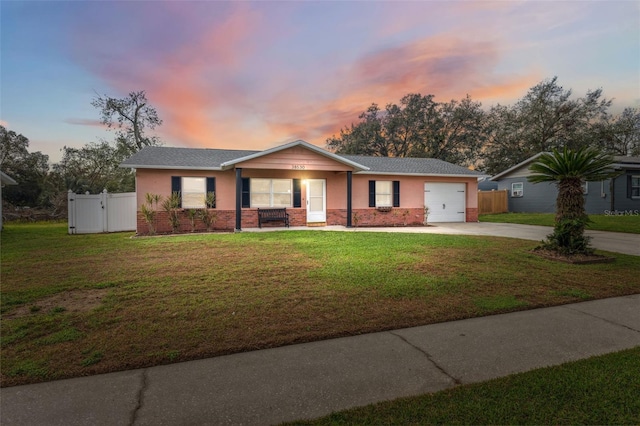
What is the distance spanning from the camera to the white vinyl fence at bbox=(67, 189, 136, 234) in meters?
13.8

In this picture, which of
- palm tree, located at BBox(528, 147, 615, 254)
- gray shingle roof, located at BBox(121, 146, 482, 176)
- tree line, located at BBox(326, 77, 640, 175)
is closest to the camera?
palm tree, located at BBox(528, 147, 615, 254)

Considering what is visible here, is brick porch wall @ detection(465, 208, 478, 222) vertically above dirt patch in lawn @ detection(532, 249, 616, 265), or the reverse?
brick porch wall @ detection(465, 208, 478, 222)

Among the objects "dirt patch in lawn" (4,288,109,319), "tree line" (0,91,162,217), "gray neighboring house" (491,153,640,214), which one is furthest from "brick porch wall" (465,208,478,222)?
"tree line" (0,91,162,217)

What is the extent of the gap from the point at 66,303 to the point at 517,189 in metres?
27.8

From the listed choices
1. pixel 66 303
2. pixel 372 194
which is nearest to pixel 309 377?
pixel 66 303

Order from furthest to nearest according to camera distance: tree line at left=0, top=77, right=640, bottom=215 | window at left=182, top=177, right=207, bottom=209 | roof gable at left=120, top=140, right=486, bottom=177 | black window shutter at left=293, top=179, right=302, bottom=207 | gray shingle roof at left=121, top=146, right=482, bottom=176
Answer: tree line at left=0, top=77, right=640, bottom=215 → black window shutter at left=293, top=179, right=302, bottom=207 → window at left=182, top=177, right=207, bottom=209 → gray shingle roof at left=121, top=146, right=482, bottom=176 → roof gable at left=120, top=140, right=486, bottom=177

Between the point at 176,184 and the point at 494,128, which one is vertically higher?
the point at 494,128

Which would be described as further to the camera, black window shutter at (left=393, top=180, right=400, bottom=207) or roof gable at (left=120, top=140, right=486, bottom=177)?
black window shutter at (left=393, top=180, right=400, bottom=207)

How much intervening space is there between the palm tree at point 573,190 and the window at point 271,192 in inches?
404

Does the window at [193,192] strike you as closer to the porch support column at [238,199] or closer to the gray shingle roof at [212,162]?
the gray shingle roof at [212,162]

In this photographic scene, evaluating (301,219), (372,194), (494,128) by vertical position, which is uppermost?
(494,128)

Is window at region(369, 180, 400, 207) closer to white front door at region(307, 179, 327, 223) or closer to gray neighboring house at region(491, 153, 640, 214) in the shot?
white front door at region(307, 179, 327, 223)

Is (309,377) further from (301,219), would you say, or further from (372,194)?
(372,194)

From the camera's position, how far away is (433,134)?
1319 inches
